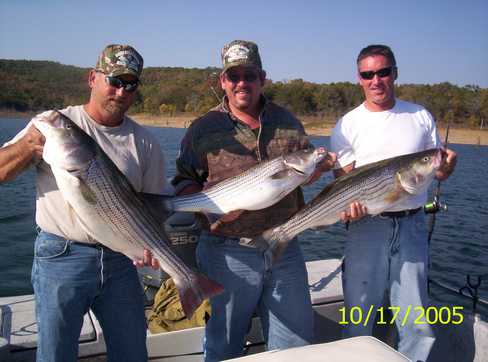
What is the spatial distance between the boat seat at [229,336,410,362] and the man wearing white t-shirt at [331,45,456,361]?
4.64 feet

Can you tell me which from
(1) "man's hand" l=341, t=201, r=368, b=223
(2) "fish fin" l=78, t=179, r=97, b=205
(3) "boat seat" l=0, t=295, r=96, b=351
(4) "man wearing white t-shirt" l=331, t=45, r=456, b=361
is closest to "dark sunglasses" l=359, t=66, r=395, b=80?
(4) "man wearing white t-shirt" l=331, t=45, r=456, b=361

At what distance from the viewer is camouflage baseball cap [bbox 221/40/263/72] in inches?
144

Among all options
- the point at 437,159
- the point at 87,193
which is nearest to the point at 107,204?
the point at 87,193

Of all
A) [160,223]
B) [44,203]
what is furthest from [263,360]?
[44,203]

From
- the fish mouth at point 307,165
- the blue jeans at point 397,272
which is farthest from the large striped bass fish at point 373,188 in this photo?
the fish mouth at point 307,165

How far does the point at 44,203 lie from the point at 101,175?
477 millimetres

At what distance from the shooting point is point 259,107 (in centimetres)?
397

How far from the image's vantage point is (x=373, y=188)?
391 cm

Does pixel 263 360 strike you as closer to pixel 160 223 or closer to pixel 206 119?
pixel 160 223

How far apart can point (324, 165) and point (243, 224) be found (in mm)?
918

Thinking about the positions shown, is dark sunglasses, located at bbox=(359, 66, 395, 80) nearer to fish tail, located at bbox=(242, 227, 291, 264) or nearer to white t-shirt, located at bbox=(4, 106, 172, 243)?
fish tail, located at bbox=(242, 227, 291, 264)

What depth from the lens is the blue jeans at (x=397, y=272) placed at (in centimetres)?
393

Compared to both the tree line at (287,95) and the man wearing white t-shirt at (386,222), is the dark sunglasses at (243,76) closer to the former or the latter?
the man wearing white t-shirt at (386,222)

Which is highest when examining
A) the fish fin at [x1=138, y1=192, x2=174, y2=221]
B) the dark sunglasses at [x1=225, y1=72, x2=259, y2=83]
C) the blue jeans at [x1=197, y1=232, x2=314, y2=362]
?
the dark sunglasses at [x1=225, y1=72, x2=259, y2=83]
